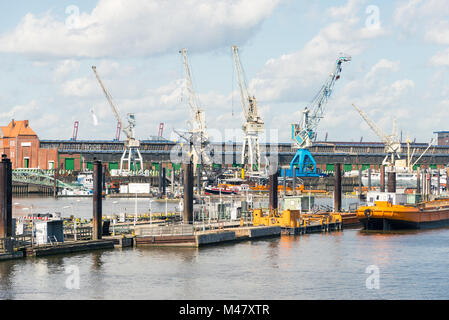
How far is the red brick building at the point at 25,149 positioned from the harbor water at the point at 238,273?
14381 cm

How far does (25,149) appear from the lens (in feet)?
631

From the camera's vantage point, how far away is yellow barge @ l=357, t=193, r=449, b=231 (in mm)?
72812

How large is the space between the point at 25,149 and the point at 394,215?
13833 cm

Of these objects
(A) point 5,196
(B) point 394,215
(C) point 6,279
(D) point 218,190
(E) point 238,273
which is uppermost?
(A) point 5,196

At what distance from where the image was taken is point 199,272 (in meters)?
43.7

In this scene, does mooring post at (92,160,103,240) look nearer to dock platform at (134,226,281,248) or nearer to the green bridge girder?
dock platform at (134,226,281,248)

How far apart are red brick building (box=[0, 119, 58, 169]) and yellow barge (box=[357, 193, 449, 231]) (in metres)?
132

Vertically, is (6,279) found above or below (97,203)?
below

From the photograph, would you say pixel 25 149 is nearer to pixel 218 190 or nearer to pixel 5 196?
pixel 218 190

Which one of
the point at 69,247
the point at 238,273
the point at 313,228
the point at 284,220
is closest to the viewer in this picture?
the point at 238,273

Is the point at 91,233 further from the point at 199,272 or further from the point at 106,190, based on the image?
the point at 106,190

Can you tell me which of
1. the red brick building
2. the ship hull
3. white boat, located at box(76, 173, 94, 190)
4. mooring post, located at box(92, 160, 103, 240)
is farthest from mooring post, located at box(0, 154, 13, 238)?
the red brick building

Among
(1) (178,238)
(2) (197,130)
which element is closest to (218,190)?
(2) (197,130)
